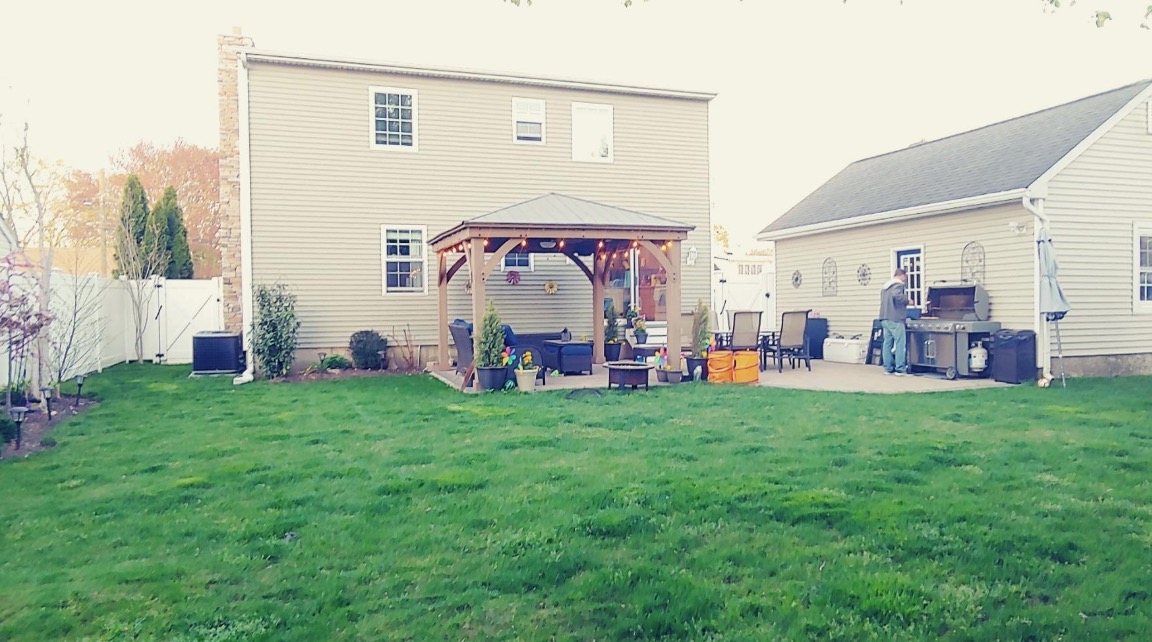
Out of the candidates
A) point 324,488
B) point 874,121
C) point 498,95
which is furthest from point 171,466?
point 874,121

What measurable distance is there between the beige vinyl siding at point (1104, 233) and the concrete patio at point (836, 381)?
195 centimetres

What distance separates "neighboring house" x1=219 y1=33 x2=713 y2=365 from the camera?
43.7ft

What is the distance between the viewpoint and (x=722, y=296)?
20641 mm

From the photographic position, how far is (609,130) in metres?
15.2

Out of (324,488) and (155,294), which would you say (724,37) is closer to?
(324,488)

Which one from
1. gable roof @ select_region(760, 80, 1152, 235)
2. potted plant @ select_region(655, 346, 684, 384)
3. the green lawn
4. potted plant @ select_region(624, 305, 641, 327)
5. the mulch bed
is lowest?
the green lawn

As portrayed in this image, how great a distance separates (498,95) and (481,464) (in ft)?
32.9

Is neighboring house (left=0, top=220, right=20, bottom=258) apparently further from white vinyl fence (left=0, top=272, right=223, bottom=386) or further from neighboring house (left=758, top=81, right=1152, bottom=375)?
neighboring house (left=758, top=81, right=1152, bottom=375)

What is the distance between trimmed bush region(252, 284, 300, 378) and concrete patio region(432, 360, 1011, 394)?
2.34 metres

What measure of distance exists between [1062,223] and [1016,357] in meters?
2.21

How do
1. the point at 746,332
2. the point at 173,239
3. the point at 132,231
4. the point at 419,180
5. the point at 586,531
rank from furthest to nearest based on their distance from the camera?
the point at 173,239, the point at 132,231, the point at 419,180, the point at 746,332, the point at 586,531

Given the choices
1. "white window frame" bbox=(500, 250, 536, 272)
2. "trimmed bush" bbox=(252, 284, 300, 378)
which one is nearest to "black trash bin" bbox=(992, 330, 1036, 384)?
"white window frame" bbox=(500, 250, 536, 272)

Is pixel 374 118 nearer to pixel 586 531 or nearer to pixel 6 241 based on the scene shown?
pixel 6 241

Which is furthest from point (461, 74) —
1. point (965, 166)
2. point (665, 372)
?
point (965, 166)
